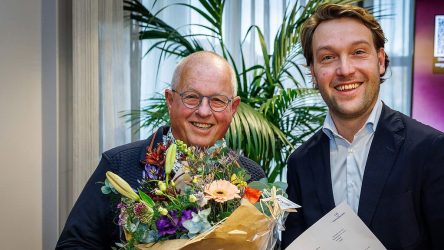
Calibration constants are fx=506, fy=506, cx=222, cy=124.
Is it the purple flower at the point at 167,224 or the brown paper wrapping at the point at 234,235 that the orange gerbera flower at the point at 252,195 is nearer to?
the brown paper wrapping at the point at 234,235

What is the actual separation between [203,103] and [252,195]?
1.79 ft

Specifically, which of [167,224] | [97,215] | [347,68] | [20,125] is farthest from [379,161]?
[20,125]

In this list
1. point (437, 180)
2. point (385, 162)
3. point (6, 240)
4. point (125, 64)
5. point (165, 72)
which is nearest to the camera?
point (437, 180)

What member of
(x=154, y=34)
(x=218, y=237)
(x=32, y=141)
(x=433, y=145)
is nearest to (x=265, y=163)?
(x=154, y=34)

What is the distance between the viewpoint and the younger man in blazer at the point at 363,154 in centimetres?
144

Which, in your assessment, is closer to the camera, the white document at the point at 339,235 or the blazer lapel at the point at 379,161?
the white document at the point at 339,235

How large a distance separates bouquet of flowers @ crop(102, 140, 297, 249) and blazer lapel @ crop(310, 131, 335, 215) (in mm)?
278

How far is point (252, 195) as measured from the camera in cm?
126

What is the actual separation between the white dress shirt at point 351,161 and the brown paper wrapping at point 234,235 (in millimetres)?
451

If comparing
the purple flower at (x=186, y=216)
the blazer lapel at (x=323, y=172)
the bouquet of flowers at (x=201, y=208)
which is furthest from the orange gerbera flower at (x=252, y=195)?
the blazer lapel at (x=323, y=172)

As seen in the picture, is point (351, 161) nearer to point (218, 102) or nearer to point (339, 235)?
point (339, 235)

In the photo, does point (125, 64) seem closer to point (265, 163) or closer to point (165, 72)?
point (165, 72)

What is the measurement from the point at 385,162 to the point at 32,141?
2.36 m

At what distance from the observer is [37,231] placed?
10.7 feet
